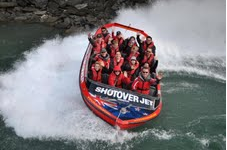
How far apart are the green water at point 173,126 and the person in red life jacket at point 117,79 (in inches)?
49.5

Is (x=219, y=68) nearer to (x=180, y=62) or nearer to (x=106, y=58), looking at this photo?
(x=180, y=62)

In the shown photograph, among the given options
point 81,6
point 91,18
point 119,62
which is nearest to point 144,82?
point 119,62

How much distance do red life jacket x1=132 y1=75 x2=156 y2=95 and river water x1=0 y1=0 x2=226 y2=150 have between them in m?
1.24

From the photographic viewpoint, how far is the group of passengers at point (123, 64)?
8.88 m

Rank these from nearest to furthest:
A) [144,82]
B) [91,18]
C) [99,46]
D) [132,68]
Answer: [144,82] < [132,68] < [99,46] < [91,18]

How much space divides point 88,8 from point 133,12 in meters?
2.54

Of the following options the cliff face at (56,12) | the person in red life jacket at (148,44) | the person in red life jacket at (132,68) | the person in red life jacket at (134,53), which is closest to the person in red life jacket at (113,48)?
the person in red life jacket at (134,53)

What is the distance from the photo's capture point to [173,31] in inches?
605

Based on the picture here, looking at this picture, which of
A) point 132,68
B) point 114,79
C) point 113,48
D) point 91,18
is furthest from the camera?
point 91,18

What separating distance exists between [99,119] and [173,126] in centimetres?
240

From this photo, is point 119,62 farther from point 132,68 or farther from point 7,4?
point 7,4

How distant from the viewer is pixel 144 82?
28.8 feet

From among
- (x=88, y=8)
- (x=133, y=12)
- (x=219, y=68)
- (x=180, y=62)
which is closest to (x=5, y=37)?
(x=88, y=8)

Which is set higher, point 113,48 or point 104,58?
point 113,48
